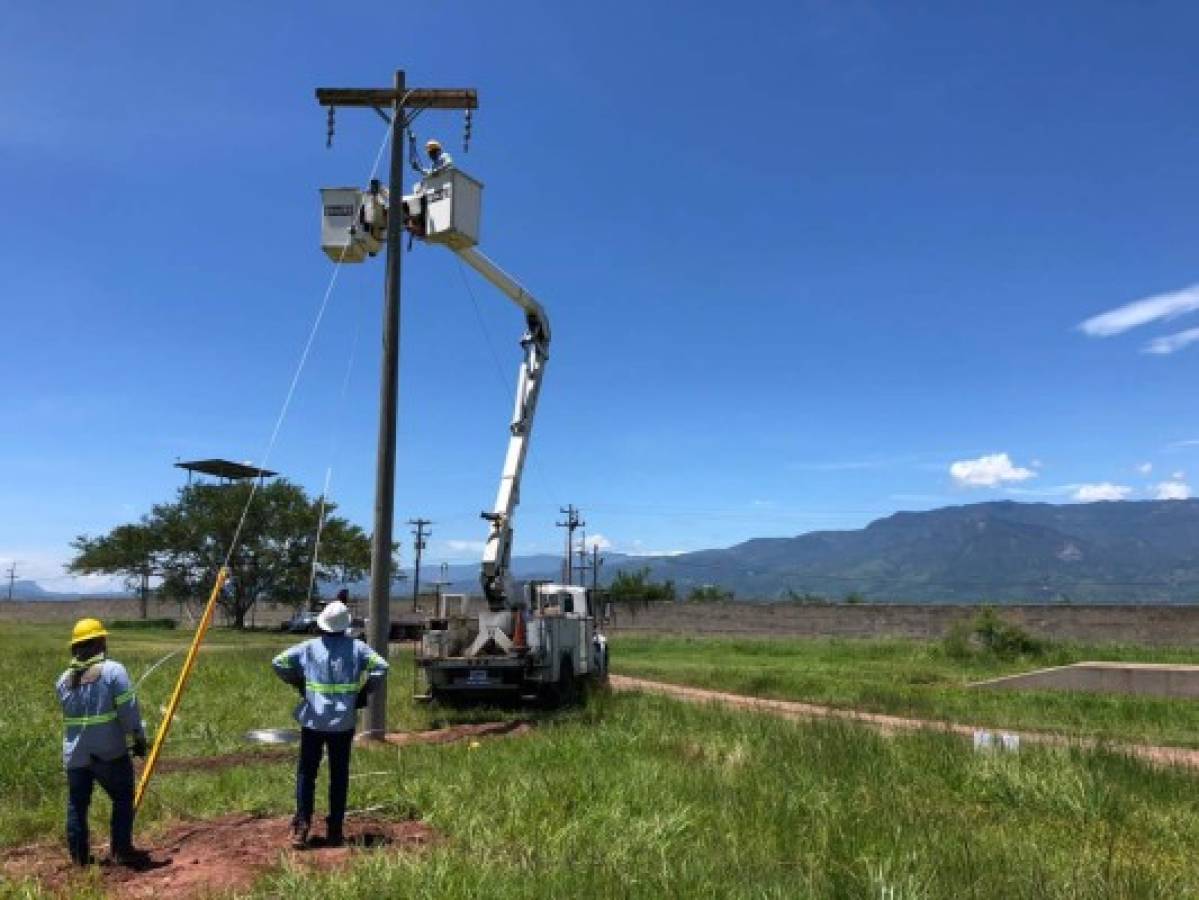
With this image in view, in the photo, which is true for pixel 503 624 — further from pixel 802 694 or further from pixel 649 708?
pixel 802 694

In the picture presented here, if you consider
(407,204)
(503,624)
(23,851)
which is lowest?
(23,851)

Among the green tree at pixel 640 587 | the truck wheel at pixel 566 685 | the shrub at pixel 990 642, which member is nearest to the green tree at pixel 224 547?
the green tree at pixel 640 587

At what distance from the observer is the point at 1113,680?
2700 centimetres

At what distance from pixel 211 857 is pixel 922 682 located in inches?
982

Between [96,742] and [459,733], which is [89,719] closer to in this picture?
[96,742]

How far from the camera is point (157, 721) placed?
609 inches

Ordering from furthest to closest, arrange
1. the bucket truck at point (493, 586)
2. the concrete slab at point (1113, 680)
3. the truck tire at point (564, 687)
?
the concrete slab at point (1113, 680) → the truck tire at point (564, 687) → the bucket truck at point (493, 586)

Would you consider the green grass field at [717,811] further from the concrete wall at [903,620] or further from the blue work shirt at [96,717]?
the concrete wall at [903,620]

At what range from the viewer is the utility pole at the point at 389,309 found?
15570 mm

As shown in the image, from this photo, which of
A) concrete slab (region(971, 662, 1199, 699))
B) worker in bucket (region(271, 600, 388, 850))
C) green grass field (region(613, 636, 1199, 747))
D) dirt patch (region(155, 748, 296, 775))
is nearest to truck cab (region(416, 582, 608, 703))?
dirt patch (region(155, 748, 296, 775))

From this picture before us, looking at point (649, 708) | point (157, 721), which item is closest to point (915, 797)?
point (649, 708)

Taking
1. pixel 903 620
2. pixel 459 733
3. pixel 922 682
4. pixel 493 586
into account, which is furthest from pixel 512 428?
pixel 903 620

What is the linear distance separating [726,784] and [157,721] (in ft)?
31.5

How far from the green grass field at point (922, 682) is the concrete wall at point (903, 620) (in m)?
10.5
